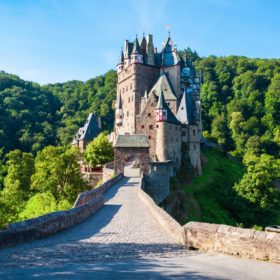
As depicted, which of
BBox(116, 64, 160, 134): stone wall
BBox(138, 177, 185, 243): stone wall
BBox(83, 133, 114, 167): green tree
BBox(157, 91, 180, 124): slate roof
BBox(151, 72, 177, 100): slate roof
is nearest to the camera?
BBox(138, 177, 185, 243): stone wall

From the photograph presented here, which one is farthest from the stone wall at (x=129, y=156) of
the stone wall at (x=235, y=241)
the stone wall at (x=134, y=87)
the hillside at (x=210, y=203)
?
the stone wall at (x=235, y=241)

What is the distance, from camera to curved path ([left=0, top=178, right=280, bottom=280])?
862cm

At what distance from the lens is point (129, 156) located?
4269cm

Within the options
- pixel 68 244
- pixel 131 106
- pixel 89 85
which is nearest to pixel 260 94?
pixel 89 85

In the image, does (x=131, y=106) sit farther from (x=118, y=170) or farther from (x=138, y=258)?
(x=138, y=258)

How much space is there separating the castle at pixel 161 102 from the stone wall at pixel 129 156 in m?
6.89

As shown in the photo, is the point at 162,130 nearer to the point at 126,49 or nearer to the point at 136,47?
the point at 136,47

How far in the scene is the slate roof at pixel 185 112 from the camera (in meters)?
56.9

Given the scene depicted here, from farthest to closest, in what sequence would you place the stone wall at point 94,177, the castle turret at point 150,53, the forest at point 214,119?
the castle turret at point 150,53 → the forest at point 214,119 → the stone wall at point 94,177

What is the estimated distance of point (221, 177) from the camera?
60.7 m

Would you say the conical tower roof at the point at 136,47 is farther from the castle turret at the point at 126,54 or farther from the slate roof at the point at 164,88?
the slate roof at the point at 164,88

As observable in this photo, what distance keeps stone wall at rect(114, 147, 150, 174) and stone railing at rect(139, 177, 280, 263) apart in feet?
95.7

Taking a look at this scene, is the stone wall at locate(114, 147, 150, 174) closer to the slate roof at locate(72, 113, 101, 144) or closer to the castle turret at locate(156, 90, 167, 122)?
the castle turret at locate(156, 90, 167, 122)

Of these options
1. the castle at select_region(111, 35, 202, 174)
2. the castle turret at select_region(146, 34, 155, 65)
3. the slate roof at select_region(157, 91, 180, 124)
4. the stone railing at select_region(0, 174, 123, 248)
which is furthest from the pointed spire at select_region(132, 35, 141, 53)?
the stone railing at select_region(0, 174, 123, 248)
